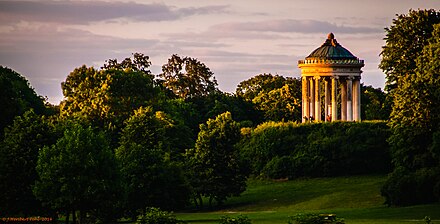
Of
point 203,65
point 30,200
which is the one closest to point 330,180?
point 30,200

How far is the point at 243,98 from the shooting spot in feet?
561

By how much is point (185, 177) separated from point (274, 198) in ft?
37.3

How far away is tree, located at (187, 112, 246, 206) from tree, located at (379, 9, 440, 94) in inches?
553

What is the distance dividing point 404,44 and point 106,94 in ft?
133

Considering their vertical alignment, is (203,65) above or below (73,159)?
above

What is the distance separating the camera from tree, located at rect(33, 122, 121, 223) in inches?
3273

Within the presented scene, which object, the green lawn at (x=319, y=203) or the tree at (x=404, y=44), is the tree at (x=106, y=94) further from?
the tree at (x=404, y=44)

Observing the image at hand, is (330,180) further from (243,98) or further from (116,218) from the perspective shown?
(243,98)

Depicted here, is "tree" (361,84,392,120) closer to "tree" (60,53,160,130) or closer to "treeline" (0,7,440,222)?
"treeline" (0,7,440,222)

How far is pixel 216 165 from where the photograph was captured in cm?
10850

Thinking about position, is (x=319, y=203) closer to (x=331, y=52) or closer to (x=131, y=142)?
(x=131, y=142)

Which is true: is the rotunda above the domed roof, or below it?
below

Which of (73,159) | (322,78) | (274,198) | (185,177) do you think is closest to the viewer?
(73,159)

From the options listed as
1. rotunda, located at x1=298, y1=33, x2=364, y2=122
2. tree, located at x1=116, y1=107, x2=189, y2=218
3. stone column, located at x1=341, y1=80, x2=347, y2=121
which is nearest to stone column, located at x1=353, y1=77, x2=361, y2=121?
rotunda, located at x1=298, y1=33, x2=364, y2=122
